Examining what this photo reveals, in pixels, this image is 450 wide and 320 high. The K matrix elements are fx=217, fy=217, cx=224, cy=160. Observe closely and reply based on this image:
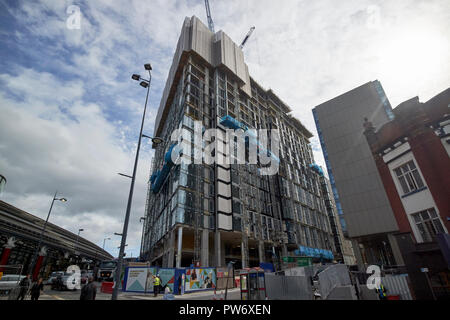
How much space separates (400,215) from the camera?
15.7 m

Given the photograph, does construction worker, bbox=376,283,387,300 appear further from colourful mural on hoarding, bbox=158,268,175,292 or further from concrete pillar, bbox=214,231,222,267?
concrete pillar, bbox=214,231,222,267

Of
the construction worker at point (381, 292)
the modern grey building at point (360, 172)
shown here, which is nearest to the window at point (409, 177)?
the construction worker at point (381, 292)

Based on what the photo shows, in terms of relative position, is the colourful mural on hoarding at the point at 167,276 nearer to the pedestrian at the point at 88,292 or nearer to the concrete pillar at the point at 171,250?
the pedestrian at the point at 88,292

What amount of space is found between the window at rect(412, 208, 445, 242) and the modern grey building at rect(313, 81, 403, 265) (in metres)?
8.42

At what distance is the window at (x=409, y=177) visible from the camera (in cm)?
1488

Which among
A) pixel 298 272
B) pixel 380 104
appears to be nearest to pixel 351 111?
pixel 380 104

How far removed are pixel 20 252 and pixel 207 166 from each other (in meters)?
46.0

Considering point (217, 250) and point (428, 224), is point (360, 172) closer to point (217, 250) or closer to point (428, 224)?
point (428, 224)

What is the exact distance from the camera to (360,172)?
1048 inches

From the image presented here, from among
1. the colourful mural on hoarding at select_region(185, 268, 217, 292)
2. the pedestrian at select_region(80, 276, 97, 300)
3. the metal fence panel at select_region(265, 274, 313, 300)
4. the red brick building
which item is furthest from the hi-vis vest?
the colourful mural on hoarding at select_region(185, 268, 217, 292)

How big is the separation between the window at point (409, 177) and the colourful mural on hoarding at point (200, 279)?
1907 centimetres

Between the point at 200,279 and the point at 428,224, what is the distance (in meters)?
19.5
